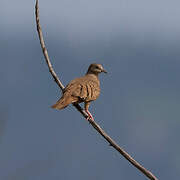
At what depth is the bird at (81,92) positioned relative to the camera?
620 cm

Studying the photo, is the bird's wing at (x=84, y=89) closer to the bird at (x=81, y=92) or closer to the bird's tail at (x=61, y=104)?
the bird at (x=81, y=92)

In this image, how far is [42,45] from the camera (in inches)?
178

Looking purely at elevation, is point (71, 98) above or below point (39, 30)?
above

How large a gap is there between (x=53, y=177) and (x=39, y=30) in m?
1.22

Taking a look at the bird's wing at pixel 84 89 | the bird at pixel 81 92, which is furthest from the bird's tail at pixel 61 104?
the bird's wing at pixel 84 89

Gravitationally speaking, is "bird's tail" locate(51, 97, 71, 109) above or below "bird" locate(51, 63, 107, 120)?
below

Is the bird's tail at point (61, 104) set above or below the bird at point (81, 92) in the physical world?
below

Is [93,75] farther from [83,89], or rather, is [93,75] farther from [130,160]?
[130,160]

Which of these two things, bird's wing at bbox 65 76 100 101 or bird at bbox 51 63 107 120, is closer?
bird at bbox 51 63 107 120

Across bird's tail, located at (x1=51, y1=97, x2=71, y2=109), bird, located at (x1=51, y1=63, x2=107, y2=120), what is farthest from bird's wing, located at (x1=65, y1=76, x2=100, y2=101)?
bird's tail, located at (x1=51, y1=97, x2=71, y2=109)

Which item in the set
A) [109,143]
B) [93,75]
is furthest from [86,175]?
[93,75]

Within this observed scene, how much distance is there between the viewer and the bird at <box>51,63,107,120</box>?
6203 mm

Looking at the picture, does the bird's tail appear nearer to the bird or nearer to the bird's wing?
the bird

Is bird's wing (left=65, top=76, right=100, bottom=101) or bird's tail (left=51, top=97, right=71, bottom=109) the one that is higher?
bird's wing (left=65, top=76, right=100, bottom=101)
